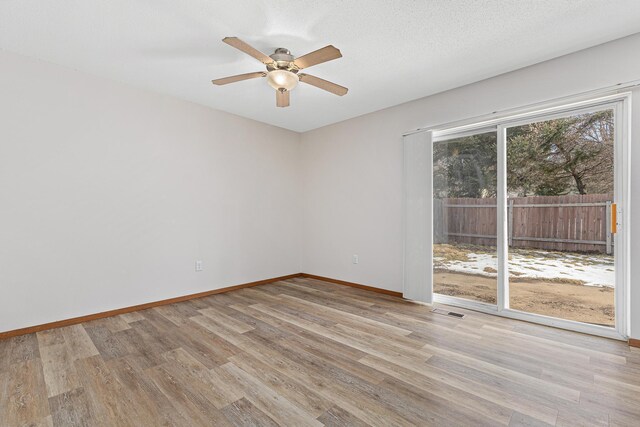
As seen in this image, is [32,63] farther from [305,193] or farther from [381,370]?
[381,370]

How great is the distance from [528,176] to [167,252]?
402 centimetres

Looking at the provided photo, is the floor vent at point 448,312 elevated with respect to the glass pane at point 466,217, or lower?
lower

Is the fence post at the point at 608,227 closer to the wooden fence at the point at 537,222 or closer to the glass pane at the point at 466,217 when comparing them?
the wooden fence at the point at 537,222

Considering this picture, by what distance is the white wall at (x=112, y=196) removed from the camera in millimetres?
2555

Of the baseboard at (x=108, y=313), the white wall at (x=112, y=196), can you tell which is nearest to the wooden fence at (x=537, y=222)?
the white wall at (x=112, y=196)

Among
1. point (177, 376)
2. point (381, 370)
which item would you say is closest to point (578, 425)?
point (381, 370)

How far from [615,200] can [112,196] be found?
4683 mm

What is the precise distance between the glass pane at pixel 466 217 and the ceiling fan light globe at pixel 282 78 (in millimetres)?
1985

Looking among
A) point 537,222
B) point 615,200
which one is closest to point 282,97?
point 537,222

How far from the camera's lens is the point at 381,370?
1963mm

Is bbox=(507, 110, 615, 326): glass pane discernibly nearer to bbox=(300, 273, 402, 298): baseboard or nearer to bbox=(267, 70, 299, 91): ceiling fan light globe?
bbox=(300, 273, 402, 298): baseboard

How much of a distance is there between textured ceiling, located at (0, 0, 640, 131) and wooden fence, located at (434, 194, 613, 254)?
131 cm

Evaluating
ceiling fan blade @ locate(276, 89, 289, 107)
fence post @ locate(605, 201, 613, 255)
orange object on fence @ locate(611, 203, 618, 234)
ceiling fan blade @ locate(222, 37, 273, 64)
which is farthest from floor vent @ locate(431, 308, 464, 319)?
ceiling fan blade @ locate(222, 37, 273, 64)

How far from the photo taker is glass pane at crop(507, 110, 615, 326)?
2482mm
